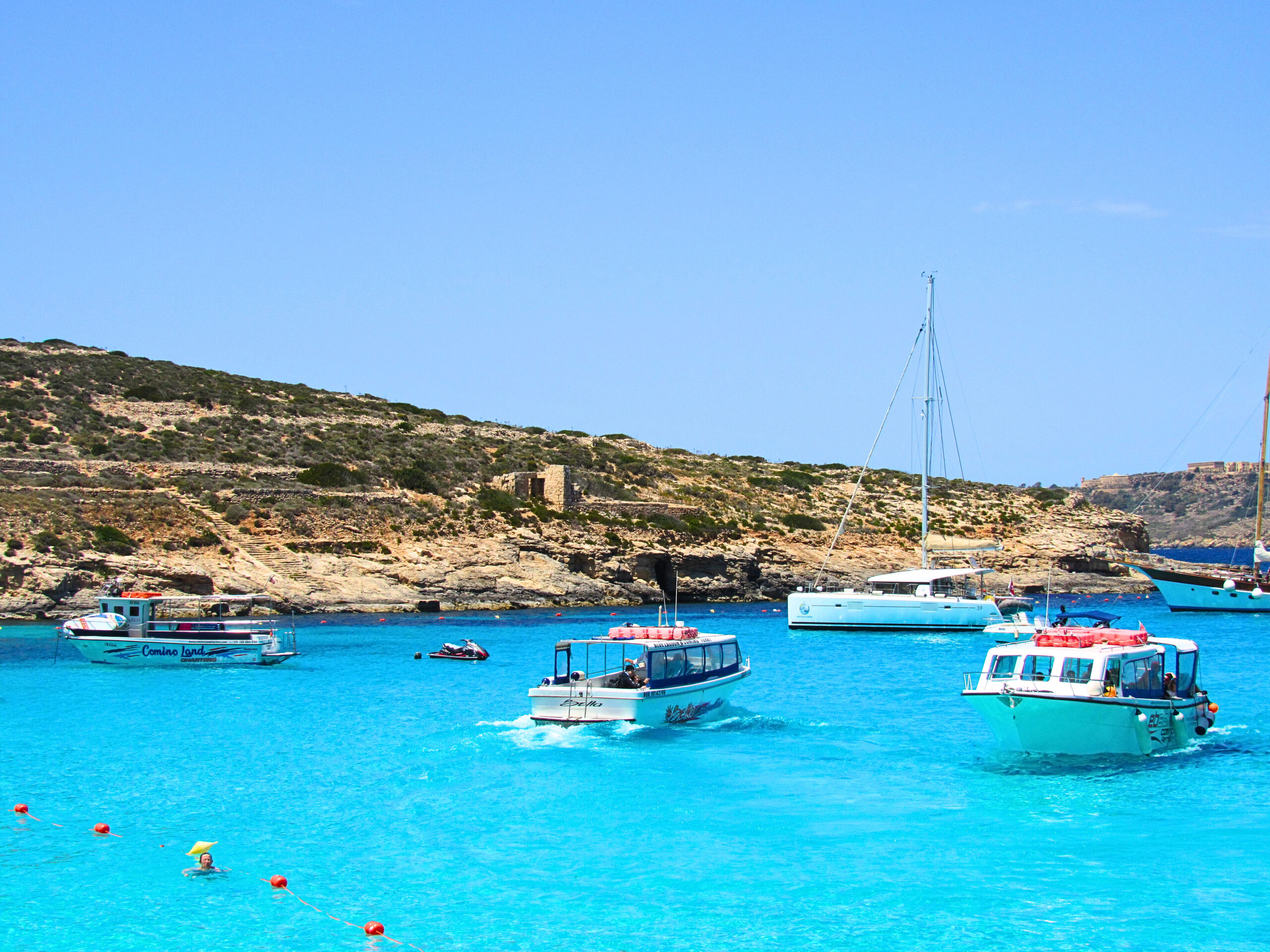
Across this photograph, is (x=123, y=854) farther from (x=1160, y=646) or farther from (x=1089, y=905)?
(x=1160, y=646)

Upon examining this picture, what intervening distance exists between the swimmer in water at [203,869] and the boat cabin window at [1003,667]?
16.2 meters

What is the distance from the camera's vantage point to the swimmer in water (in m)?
17.8

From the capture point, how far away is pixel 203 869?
1789 centimetres

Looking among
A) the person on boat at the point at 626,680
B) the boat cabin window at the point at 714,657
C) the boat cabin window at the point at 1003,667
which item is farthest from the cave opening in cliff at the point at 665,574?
the boat cabin window at the point at 1003,667

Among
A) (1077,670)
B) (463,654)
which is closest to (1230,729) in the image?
(1077,670)

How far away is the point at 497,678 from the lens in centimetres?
4078

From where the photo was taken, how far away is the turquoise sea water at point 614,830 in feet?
51.9

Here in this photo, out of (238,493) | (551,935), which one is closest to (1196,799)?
(551,935)

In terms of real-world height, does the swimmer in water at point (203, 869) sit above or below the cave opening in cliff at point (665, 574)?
below

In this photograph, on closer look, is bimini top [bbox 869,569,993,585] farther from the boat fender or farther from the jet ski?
the boat fender

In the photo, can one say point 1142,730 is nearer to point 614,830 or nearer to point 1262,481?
point 614,830

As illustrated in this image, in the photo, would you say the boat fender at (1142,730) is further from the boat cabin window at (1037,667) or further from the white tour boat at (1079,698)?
the boat cabin window at (1037,667)

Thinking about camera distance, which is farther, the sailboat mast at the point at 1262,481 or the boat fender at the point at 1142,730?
the sailboat mast at the point at 1262,481

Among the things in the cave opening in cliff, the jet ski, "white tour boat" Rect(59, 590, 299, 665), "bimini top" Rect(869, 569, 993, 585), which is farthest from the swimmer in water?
the cave opening in cliff
